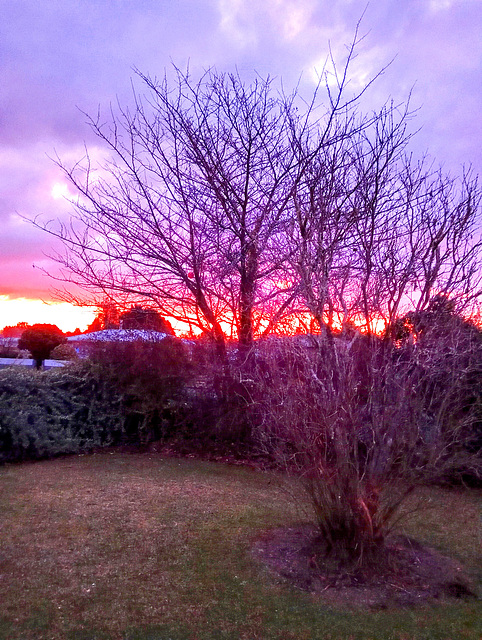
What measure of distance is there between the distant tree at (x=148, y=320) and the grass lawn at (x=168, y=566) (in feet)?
13.3

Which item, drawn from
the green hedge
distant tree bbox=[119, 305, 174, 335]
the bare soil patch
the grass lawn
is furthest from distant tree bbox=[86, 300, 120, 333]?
the bare soil patch

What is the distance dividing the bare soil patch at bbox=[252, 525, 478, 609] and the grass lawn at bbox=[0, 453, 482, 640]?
15 cm

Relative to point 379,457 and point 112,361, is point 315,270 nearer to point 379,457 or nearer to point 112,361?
point 379,457

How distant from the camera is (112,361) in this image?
11.7 m

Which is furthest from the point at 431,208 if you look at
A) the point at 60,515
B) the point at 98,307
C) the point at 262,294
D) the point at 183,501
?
the point at 98,307

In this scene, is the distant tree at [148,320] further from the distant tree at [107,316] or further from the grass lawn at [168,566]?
the grass lawn at [168,566]

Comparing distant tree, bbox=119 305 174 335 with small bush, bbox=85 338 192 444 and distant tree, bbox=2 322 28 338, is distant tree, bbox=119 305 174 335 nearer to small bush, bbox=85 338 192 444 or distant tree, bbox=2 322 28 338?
small bush, bbox=85 338 192 444

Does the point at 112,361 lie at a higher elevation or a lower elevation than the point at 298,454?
higher

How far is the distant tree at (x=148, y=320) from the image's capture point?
39.5 feet

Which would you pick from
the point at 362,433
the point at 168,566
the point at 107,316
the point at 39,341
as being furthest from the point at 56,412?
the point at 39,341

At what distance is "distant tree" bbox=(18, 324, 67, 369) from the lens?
27906 millimetres

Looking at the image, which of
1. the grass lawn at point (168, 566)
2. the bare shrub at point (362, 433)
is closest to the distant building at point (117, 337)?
the grass lawn at point (168, 566)

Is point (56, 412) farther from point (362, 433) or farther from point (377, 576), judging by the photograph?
point (377, 576)

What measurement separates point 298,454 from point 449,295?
7.77ft
